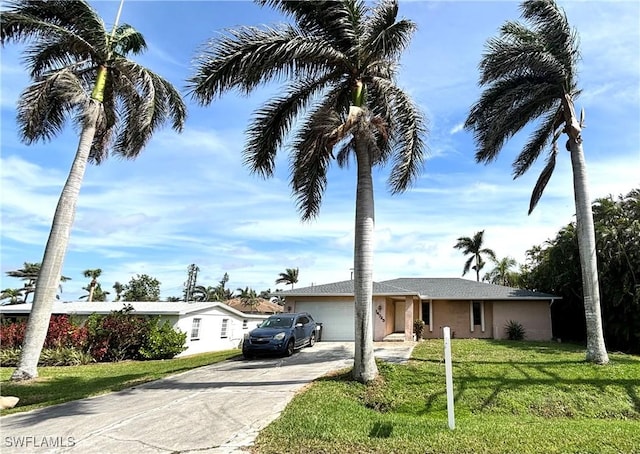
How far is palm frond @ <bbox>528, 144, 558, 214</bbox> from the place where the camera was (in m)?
14.5

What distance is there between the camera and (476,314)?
23.5 metres

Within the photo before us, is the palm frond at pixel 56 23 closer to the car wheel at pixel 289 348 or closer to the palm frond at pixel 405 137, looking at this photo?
the palm frond at pixel 405 137

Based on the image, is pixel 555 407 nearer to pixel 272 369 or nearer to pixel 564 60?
pixel 272 369

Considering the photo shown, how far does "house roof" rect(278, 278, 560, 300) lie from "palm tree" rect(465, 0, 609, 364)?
Result: 30.0 ft

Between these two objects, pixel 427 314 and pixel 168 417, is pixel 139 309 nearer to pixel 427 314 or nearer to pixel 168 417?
pixel 427 314

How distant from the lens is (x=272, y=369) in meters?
12.2

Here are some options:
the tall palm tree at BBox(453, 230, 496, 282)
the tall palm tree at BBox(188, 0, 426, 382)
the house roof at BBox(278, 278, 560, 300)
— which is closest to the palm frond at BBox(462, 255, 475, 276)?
the tall palm tree at BBox(453, 230, 496, 282)

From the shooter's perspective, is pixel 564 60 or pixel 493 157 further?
pixel 493 157

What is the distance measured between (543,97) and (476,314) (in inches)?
546

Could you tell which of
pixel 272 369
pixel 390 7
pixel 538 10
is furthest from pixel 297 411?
pixel 538 10

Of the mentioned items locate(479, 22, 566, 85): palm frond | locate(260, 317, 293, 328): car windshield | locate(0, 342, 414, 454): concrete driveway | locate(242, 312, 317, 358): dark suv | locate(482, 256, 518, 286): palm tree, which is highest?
locate(479, 22, 566, 85): palm frond

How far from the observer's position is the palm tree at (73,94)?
12.3m

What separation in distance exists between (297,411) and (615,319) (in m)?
18.4

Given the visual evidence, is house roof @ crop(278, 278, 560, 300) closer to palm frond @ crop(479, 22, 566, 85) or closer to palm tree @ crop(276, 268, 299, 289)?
palm frond @ crop(479, 22, 566, 85)
